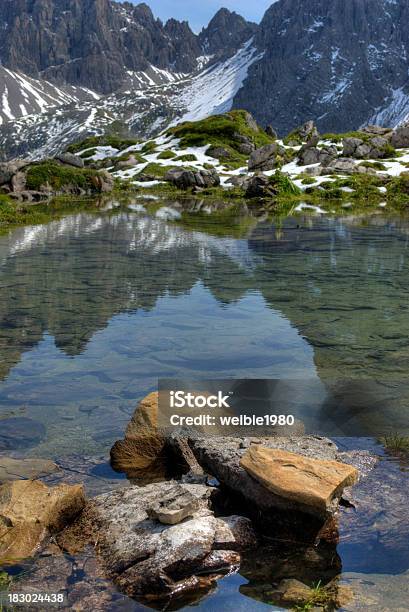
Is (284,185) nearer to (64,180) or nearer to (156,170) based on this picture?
(64,180)

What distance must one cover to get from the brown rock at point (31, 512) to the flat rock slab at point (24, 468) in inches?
27.8

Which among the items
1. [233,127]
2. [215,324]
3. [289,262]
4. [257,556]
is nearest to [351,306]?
[215,324]

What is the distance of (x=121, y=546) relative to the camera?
6.52 m

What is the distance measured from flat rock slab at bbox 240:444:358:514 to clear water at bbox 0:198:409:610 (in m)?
0.69

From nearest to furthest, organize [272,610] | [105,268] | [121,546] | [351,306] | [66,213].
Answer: [272,610] < [121,546] < [351,306] < [105,268] < [66,213]

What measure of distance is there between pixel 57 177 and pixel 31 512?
84467 mm

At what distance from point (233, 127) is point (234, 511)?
135370 mm

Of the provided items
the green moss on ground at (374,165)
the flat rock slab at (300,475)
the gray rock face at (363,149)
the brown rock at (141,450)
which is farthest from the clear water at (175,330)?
the gray rock face at (363,149)

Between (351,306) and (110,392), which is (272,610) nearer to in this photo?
(110,392)

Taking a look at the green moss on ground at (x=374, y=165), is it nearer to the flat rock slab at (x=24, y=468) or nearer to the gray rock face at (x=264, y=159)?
the gray rock face at (x=264, y=159)

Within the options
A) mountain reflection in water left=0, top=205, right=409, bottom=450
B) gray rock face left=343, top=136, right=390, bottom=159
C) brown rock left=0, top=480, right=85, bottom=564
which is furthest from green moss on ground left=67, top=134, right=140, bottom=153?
brown rock left=0, top=480, right=85, bottom=564

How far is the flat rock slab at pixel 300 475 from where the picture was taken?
677 centimetres

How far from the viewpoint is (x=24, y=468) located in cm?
850

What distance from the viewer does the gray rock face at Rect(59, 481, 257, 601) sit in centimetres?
614
